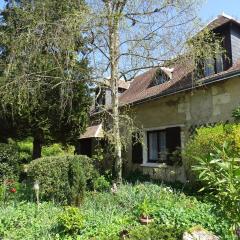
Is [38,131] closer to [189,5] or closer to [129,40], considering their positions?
[129,40]

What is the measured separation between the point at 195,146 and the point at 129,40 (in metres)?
3.84

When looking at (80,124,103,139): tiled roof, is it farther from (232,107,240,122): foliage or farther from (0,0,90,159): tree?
(232,107,240,122): foliage

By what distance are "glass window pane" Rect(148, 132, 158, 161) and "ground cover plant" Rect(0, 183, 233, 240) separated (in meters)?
7.13

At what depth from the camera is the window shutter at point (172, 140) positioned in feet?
45.8

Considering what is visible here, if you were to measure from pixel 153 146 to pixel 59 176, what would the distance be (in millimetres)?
6536

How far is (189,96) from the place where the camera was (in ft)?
44.4

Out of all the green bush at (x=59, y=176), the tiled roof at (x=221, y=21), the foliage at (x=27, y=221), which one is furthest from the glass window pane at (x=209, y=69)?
the foliage at (x=27, y=221)

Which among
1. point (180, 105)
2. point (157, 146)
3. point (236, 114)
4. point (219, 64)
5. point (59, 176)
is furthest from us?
point (157, 146)

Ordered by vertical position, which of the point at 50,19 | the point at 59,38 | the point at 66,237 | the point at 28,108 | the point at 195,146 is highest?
the point at 50,19

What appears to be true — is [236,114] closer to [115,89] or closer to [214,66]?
[214,66]

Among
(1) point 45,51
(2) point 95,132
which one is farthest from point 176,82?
(2) point 95,132

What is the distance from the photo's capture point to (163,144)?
15297 mm

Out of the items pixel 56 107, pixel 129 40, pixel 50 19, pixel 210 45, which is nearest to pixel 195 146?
pixel 210 45

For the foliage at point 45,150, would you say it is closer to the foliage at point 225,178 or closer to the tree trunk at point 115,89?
the tree trunk at point 115,89
